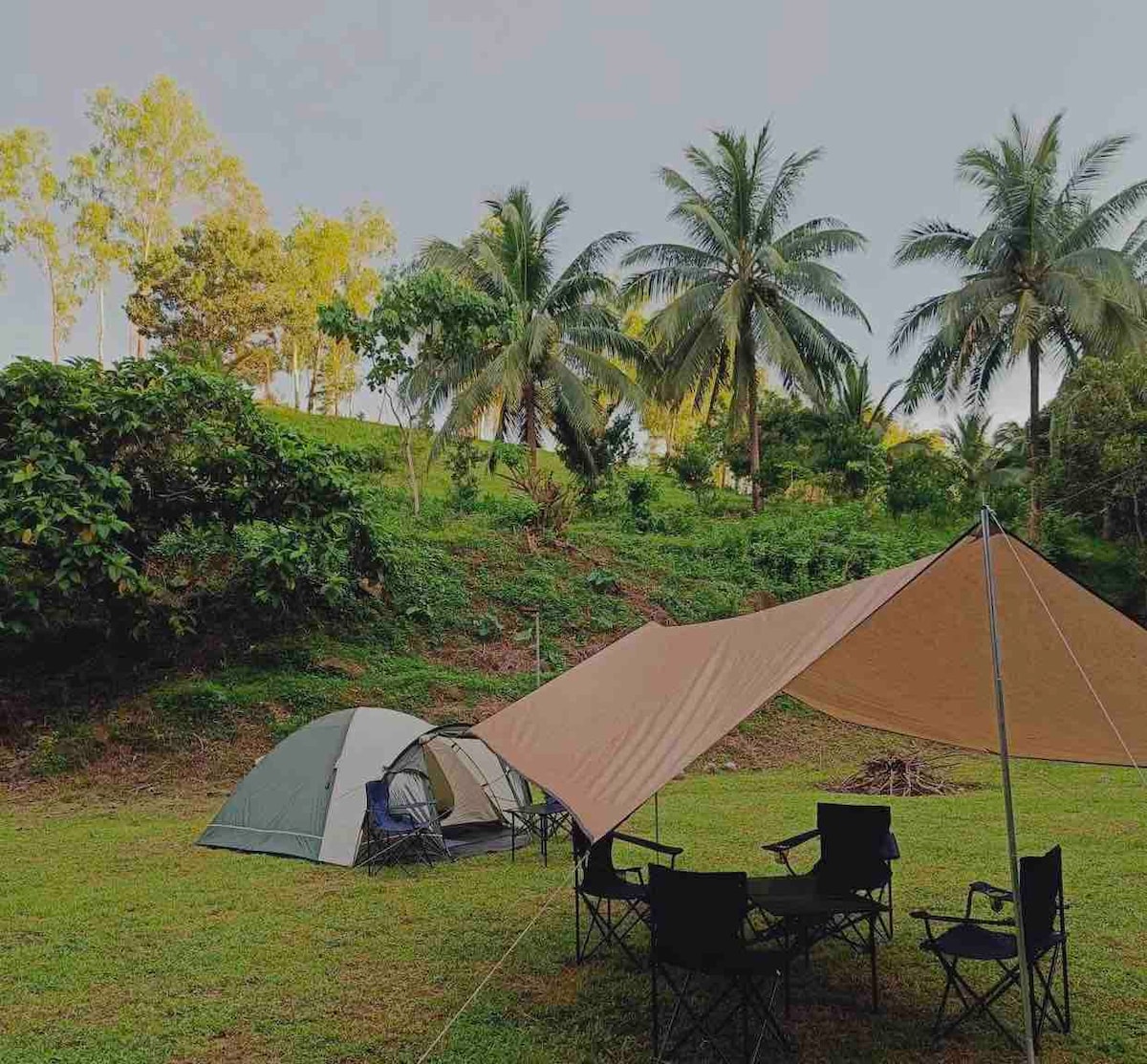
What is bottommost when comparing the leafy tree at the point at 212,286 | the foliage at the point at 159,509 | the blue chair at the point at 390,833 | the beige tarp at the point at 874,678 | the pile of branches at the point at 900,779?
the blue chair at the point at 390,833

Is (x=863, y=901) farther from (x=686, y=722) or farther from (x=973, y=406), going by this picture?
(x=973, y=406)

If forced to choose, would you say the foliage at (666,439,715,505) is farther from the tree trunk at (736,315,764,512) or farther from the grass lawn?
the grass lawn

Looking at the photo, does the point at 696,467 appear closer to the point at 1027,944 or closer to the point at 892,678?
the point at 892,678

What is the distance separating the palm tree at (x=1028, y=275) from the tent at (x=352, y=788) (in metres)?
14.2

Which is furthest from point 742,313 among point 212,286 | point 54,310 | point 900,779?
point 54,310

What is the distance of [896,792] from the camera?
10344mm

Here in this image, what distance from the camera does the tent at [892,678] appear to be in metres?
4.02

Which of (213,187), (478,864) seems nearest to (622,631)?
(478,864)

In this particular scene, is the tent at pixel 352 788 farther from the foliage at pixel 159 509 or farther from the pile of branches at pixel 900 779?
the pile of branches at pixel 900 779

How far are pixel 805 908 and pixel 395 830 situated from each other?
12.3 feet

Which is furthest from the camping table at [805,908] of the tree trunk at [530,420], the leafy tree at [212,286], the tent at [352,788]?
the leafy tree at [212,286]

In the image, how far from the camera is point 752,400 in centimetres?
2209

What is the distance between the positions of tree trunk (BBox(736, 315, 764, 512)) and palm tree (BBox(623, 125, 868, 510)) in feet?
0.08

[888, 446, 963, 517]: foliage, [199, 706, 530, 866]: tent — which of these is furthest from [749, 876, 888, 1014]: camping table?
[888, 446, 963, 517]: foliage
